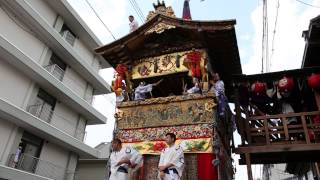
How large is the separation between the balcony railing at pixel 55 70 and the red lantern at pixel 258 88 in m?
14.3

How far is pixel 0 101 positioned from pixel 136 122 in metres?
8.52

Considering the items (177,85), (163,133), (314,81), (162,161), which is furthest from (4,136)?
(314,81)

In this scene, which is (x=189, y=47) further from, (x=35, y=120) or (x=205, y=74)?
(x=35, y=120)

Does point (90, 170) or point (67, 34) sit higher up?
point (67, 34)

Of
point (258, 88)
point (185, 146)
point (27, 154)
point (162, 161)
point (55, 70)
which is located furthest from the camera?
point (55, 70)

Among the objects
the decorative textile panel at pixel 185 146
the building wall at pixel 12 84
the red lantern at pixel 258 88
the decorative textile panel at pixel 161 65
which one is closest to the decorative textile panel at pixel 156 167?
the decorative textile panel at pixel 185 146

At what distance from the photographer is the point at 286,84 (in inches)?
343

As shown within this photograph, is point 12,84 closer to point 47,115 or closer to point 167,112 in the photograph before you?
point 47,115

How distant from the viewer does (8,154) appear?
14.7 m

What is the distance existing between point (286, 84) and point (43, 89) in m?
15.4

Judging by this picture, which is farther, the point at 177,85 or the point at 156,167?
the point at 177,85

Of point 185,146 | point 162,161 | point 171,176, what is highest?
point 185,146

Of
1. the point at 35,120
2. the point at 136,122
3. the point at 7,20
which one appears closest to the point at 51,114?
the point at 35,120

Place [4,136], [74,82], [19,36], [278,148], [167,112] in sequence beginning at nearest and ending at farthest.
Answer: [278,148]
[167,112]
[4,136]
[19,36]
[74,82]
